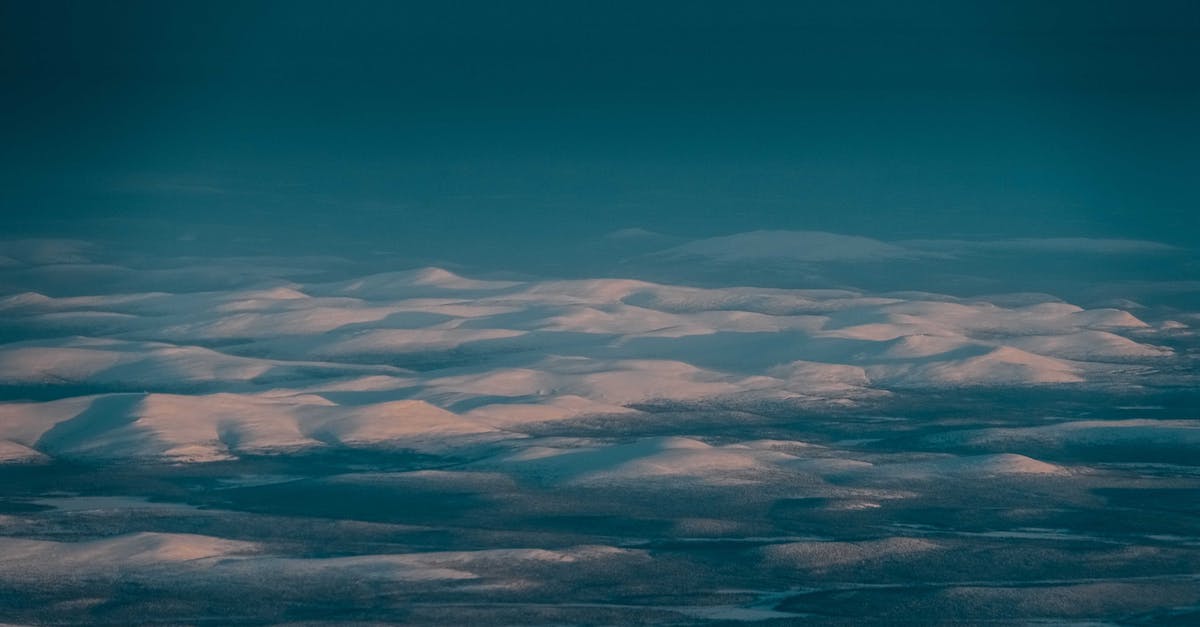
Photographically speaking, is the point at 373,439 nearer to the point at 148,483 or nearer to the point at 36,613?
the point at 148,483

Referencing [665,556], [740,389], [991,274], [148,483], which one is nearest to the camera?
[665,556]

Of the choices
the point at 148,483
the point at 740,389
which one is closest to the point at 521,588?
the point at 148,483

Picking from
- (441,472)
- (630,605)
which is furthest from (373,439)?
(630,605)

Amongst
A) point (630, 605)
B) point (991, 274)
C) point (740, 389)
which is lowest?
point (630, 605)

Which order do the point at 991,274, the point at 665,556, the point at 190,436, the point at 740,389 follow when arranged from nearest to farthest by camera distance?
the point at 665,556 → the point at 190,436 → the point at 740,389 → the point at 991,274

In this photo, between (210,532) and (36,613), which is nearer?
(36,613)

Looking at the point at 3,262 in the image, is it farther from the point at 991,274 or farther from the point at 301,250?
the point at 991,274

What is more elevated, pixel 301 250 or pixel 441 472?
pixel 301 250
